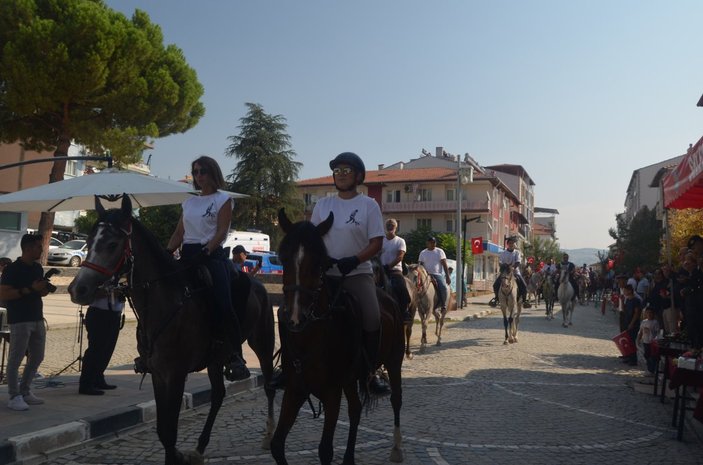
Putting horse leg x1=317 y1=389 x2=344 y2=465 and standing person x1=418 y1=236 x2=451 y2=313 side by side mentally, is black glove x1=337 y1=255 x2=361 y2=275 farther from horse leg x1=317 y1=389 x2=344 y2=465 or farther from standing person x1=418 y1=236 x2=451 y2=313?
standing person x1=418 y1=236 x2=451 y2=313

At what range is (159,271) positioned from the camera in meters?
5.11

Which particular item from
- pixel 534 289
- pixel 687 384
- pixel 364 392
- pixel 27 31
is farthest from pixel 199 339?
pixel 534 289

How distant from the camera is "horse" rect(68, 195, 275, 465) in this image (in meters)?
4.66

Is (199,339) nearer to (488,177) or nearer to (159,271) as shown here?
(159,271)

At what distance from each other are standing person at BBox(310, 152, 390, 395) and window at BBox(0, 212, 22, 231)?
28554mm

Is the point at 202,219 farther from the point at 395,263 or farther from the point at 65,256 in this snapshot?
the point at 65,256

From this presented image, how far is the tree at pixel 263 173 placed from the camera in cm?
5488

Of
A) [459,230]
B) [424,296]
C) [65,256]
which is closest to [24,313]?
[424,296]

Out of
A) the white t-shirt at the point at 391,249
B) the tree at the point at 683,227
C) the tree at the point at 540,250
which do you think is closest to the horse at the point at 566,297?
the tree at the point at 683,227

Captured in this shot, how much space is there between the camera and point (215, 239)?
5508mm

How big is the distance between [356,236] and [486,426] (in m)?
3.39

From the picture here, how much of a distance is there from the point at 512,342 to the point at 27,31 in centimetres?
2319

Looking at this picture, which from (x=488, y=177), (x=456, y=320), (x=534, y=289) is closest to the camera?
(x=456, y=320)

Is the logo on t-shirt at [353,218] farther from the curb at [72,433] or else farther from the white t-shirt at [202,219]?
the curb at [72,433]
